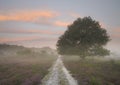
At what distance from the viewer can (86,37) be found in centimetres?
5278

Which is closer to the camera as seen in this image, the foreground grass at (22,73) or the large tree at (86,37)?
the foreground grass at (22,73)

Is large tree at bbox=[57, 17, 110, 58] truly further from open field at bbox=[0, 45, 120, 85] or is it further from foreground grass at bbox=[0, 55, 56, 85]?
foreground grass at bbox=[0, 55, 56, 85]

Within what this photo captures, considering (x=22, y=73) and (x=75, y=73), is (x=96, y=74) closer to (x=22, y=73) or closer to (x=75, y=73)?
(x=75, y=73)

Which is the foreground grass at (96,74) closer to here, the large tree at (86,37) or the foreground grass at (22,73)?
the foreground grass at (22,73)

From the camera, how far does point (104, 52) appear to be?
58.0 meters

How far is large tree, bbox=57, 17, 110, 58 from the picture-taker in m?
53.3


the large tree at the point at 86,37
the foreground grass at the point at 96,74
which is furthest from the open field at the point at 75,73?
the large tree at the point at 86,37

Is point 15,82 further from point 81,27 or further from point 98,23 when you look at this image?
point 98,23

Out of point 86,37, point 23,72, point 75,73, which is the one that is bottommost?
point 23,72

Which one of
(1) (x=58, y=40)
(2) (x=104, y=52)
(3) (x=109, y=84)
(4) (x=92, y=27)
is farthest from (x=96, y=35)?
(3) (x=109, y=84)

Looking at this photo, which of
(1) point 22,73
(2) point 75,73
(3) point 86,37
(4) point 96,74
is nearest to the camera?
(4) point 96,74

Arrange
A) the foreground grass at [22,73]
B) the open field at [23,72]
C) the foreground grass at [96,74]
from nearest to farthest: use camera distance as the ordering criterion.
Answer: the foreground grass at [22,73], the open field at [23,72], the foreground grass at [96,74]

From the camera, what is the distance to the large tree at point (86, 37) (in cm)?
5331

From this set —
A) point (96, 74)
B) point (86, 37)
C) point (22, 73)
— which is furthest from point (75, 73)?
point (86, 37)
